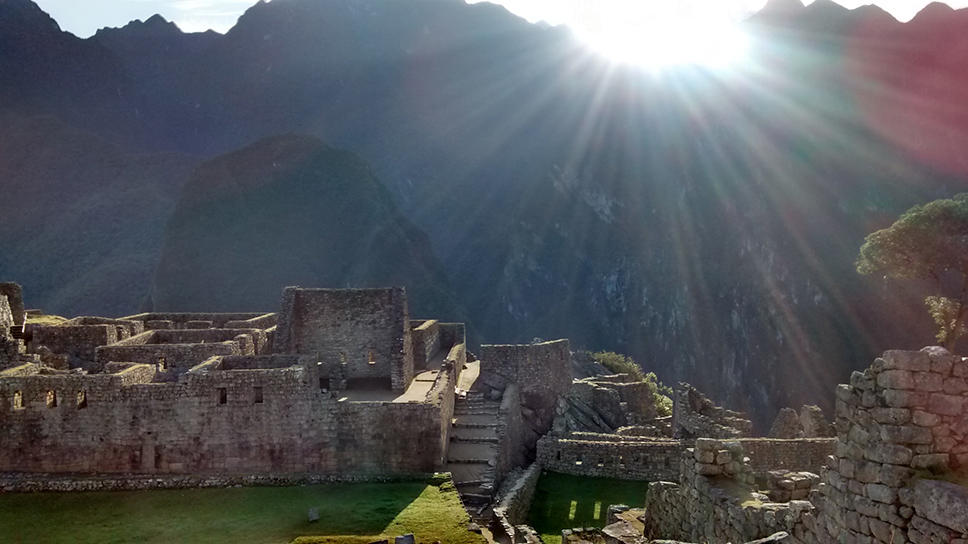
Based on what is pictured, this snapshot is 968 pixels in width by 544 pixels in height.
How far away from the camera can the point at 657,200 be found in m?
143

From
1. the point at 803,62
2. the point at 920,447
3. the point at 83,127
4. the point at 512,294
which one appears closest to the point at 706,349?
the point at 512,294

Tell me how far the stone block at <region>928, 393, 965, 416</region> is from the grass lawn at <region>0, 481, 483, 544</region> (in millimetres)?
8704

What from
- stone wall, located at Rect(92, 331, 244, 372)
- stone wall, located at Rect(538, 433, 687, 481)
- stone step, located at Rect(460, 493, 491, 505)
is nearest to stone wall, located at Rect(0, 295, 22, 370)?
stone wall, located at Rect(92, 331, 244, 372)

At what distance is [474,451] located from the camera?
60.4ft

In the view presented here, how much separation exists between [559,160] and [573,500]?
144614 mm

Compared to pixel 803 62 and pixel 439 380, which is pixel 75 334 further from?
pixel 803 62

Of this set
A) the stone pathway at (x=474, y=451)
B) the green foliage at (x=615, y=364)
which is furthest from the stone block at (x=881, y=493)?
the green foliage at (x=615, y=364)

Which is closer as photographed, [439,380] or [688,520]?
[688,520]

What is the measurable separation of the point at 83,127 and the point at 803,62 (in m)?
144

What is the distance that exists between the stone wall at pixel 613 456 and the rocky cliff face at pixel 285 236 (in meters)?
76.1

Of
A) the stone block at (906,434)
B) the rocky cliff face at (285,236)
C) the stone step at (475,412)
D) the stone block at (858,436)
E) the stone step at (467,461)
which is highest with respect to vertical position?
the rocky cliff face at (285,236)

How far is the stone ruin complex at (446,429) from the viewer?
227 inches

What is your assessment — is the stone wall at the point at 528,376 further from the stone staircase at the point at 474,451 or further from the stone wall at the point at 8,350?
the stone wall at the point at 8,350

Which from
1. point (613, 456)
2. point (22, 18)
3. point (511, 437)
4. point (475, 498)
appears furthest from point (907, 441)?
point (22, 18)
